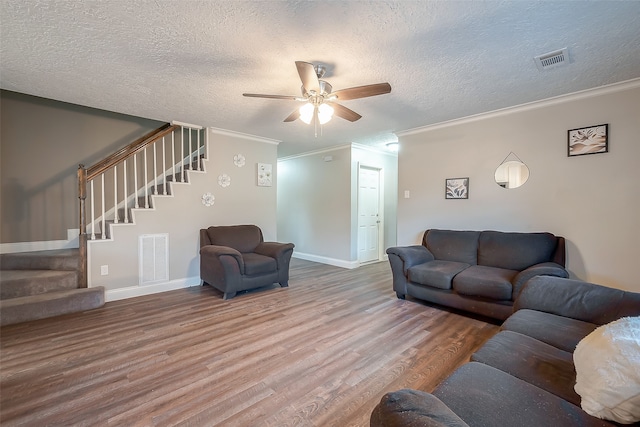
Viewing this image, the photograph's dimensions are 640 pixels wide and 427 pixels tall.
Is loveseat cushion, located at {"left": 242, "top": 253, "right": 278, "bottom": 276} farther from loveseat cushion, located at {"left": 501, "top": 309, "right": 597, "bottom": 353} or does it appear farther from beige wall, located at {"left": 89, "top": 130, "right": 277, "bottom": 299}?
loveseat cushion, located at {"left": 501, "top": 309, "right": 597, "bottom": 353}

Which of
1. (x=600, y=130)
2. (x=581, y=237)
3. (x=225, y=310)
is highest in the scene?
(x=600, y=130)

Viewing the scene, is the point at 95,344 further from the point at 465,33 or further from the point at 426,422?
the point at 465,33

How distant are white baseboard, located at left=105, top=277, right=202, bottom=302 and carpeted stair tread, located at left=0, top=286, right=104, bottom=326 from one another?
201 millimetres

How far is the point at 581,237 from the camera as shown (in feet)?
9.84

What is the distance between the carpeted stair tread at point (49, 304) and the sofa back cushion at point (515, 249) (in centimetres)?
Answer: 474

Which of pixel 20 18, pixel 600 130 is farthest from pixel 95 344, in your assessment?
Answer: pixel 600 130

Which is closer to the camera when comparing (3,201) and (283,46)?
(283,46)

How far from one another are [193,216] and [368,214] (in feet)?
11.2

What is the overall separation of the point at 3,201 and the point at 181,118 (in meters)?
2.47

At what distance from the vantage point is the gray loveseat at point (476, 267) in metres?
2.70

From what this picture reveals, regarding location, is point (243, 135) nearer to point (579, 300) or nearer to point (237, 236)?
point (237, 236)

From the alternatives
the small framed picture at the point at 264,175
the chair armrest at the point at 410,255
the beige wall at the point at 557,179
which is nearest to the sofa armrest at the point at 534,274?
the beige wall at the point at 557,179

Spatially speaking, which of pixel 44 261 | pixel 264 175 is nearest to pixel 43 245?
pixel 44 261

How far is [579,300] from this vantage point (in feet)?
6.09
